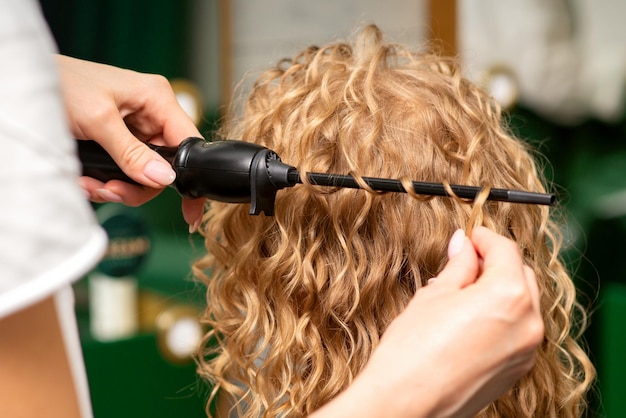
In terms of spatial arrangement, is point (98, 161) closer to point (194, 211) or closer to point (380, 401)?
point (194, 211)

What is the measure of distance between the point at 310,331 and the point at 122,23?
0.77 meters

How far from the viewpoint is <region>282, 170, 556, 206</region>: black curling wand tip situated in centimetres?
52

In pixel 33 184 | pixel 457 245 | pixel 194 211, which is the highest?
pixel 33 184

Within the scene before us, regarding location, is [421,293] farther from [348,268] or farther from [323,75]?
[323,75]

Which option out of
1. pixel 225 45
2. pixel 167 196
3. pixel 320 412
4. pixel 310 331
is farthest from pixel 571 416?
pixel 225 45

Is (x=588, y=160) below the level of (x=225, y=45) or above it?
below

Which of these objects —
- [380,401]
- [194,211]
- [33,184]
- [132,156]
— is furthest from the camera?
[194,211]

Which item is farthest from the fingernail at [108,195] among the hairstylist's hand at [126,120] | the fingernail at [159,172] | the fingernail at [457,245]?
the fingernail at [457,245]

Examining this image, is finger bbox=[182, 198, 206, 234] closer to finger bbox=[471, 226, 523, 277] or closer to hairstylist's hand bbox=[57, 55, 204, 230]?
hairstylist's hand bbox=[57, 55, 204, 230]

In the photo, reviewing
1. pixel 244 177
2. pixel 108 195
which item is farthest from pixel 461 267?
pixel 108 195

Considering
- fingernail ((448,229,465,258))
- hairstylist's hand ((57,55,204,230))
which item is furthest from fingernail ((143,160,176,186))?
fingernail ((448,229,465,258))

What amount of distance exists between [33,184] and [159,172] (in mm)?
332

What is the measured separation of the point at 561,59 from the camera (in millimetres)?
1427

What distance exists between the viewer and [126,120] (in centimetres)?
81
